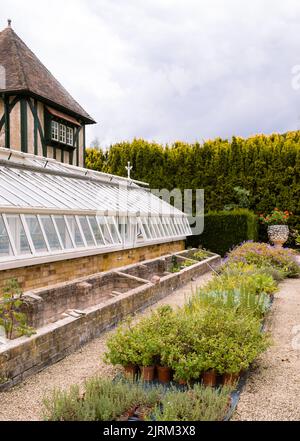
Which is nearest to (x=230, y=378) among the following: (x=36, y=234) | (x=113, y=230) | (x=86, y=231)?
(x=36, y=234)

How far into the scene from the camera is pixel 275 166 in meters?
17.9

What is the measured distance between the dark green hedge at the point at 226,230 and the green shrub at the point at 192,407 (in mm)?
13135

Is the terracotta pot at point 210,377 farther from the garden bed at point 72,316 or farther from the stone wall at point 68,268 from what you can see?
the stone wall at point 68,268

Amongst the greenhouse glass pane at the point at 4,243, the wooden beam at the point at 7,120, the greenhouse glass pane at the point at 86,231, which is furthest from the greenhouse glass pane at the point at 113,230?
the wooden beam at the point at 7,120

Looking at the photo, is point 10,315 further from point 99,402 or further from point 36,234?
point 36,234

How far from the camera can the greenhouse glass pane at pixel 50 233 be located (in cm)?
840

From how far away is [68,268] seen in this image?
8.80 m

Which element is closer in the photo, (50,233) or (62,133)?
(50,233)

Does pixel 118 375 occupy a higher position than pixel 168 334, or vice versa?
pixel 168 334

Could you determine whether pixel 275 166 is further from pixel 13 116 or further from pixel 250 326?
pixel 250 326

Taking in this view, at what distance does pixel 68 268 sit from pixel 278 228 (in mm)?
10645
